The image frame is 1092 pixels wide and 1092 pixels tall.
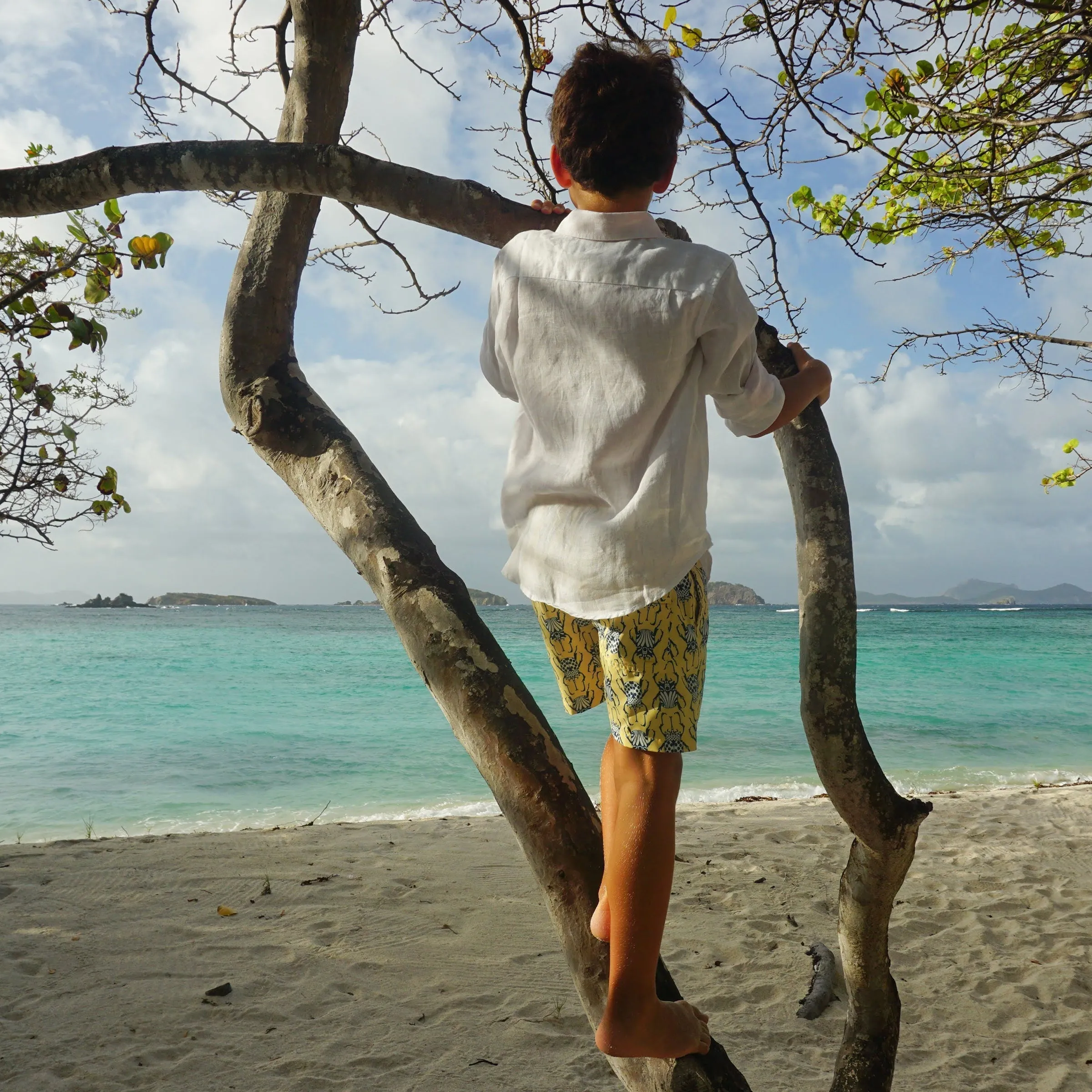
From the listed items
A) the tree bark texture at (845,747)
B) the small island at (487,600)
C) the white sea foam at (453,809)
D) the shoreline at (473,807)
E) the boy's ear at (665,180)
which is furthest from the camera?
the small island at (487,600)

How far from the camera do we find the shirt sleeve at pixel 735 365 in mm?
1311

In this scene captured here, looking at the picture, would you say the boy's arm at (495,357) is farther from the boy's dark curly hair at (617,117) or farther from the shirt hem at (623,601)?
the shirt hem at (623,601)

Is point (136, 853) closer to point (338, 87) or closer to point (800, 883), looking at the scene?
point (800, 883)

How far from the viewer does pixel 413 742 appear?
11055 mm

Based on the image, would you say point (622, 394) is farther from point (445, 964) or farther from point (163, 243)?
point (445, 964)

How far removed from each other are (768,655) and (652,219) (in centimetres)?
2257

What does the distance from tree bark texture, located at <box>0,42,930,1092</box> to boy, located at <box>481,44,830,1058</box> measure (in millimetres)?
99

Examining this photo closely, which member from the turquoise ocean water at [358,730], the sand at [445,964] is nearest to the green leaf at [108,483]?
the sand at [445,964]

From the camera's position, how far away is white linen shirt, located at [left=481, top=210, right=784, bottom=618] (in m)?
1.32

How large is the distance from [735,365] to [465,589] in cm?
65

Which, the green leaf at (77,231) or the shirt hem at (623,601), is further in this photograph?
the green leaf at (77,231)

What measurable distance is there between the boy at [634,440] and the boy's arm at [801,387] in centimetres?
2

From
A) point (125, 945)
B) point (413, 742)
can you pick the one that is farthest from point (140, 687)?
point (125, 945)

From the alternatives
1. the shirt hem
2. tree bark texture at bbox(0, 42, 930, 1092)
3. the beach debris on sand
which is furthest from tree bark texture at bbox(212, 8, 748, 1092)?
the beach debris on sand
